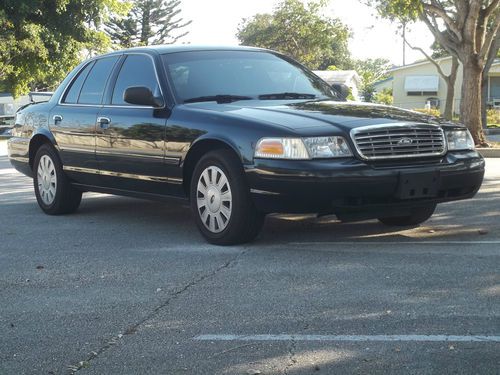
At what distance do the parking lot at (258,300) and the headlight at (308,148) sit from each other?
78 cm

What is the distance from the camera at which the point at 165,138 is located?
6945 mm

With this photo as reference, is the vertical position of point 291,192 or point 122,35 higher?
point 122,35

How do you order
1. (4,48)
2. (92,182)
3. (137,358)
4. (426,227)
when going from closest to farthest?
(137,358) → (426,227) → (92,182) → (4,48)

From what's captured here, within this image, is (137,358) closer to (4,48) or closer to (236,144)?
(236,144)

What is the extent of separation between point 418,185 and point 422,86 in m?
51.0

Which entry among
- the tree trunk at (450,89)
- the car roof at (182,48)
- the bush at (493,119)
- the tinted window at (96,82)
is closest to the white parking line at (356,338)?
the car roof at (182,48)

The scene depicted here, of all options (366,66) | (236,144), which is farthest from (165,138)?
(366,66)

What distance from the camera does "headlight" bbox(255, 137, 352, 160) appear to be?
19.5 feet

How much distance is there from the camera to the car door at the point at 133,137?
7.07 metres

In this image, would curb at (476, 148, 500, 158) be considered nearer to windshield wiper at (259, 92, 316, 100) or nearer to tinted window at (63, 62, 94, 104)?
windshield wiper at (259, 92, 316, 100)

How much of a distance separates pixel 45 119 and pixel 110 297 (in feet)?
13.7

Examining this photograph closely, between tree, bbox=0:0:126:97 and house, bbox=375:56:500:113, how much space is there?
966 inches

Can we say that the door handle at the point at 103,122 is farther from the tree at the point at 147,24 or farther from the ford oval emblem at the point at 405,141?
the tree at the point at 147,24

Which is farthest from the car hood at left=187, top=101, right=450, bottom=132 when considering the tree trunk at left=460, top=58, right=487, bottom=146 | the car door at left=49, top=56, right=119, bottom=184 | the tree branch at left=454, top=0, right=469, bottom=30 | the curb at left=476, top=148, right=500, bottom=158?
the tree trunk at left=460, top=58, right=487, bottom=146
